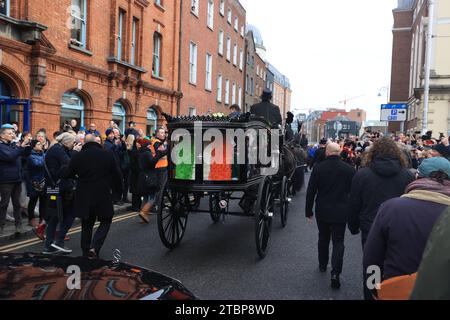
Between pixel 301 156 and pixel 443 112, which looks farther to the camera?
pixel 443 112

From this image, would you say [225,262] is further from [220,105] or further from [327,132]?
[327,132]

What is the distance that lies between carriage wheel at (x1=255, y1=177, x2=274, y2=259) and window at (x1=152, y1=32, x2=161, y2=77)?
14397mm

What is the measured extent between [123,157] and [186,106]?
13.0 meters

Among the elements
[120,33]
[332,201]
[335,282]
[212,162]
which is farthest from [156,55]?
[335,282]

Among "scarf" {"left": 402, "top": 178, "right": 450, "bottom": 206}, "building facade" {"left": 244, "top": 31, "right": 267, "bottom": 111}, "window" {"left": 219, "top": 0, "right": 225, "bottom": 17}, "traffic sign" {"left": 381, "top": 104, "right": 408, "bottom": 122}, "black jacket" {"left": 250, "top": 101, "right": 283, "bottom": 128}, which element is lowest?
"scarf" {"left": 402, "top": 178, "right": 450, "bottom": 206}

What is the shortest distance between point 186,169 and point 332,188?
2.22 metres

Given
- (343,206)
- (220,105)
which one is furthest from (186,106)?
(343,206)

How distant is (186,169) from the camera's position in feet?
21.1

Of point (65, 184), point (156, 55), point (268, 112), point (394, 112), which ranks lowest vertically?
point (65, 184)

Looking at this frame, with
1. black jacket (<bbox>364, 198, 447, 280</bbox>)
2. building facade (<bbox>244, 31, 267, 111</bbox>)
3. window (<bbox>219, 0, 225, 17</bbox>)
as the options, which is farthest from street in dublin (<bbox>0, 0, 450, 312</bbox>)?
building facade (<bbox>244, 31, 267, 111</bbox>)

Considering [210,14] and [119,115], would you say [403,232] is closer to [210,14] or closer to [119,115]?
[119,115]

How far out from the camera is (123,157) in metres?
11.0

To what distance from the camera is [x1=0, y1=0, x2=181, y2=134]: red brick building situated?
11.4 metres

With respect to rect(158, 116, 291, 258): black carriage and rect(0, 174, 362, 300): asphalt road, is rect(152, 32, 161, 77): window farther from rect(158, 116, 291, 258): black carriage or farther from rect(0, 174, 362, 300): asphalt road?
rect(158, 116, 291, 258): black carriage
